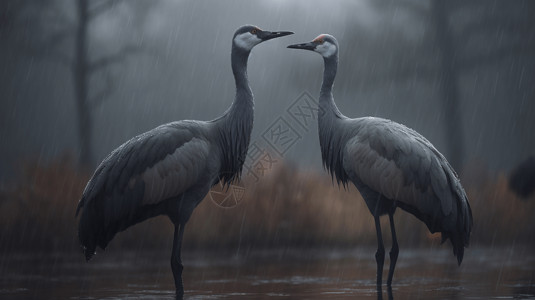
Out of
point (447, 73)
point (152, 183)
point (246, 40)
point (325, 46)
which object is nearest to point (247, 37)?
point (246, 40)

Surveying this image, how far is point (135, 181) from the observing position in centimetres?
674

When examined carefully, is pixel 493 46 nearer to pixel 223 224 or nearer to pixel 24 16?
pixel 223 224

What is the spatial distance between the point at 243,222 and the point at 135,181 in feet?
12.4

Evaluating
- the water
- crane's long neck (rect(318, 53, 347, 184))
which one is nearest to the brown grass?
the water

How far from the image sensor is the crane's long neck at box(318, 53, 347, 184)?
7.54 m

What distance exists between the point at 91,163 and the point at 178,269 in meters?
Result: 6.53

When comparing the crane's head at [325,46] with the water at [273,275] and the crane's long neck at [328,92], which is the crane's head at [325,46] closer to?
the crane's long neck at [328,92]

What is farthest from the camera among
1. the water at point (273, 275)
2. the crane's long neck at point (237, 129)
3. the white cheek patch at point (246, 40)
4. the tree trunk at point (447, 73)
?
the tree trunk at point (447, 73)

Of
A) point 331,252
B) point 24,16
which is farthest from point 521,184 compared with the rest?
point 24,16

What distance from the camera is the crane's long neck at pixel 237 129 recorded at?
7.29m

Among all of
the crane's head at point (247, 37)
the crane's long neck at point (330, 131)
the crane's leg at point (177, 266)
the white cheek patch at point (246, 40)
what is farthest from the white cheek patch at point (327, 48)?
the crane's leg at point (177, 266)

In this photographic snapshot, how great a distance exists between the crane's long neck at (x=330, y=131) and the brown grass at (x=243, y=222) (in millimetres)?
2923

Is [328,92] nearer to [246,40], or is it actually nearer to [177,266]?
[246,40]

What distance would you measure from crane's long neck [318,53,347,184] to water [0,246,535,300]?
1283 mm
